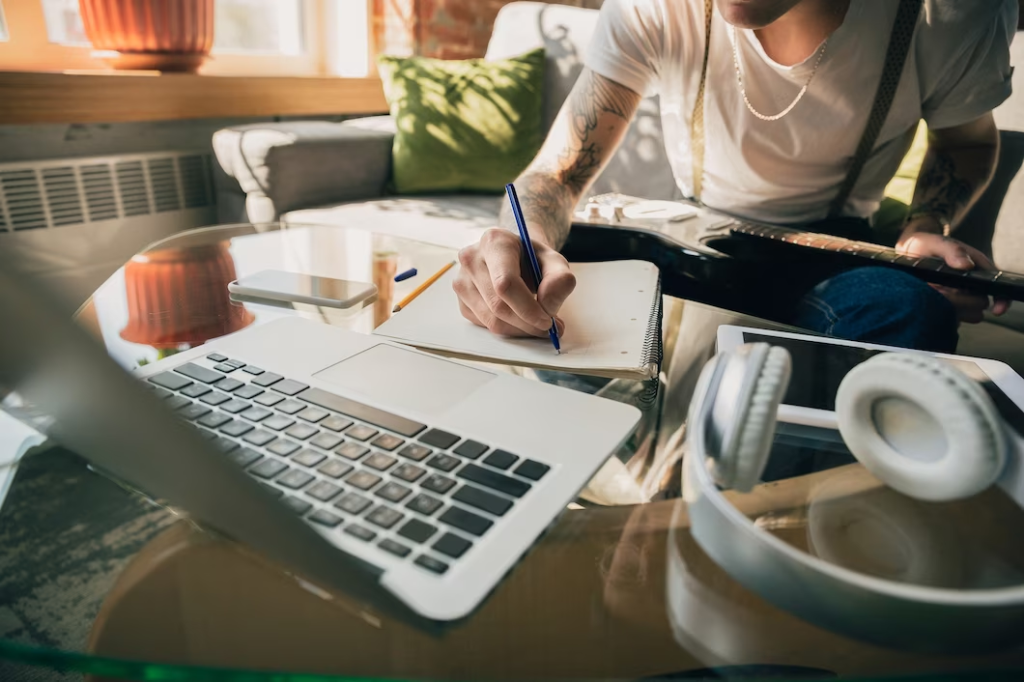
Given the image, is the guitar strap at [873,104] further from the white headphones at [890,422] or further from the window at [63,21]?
the window at [63,21]

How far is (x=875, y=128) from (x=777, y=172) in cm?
17

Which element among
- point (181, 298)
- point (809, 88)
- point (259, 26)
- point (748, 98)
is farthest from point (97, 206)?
point (809, 88)

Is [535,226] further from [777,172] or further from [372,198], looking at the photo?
[372,198]

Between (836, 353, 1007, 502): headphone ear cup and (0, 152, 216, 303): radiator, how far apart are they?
1860 millimetres

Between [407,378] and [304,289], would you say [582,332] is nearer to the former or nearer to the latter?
[407,378]

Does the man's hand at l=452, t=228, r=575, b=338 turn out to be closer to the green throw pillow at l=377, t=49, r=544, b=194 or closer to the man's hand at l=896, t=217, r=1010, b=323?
the man's hand at l=896, t=217, r=1010, b=323

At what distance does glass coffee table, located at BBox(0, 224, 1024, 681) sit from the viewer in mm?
301

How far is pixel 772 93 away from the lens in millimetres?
1159

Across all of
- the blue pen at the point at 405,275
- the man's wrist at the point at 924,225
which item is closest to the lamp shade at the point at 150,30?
the blue pen at the point at 405,275

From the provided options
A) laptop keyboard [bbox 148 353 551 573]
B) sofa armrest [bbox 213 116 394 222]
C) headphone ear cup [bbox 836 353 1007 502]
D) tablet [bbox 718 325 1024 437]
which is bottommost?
sofa armrest [bbox 213 116 394 222]

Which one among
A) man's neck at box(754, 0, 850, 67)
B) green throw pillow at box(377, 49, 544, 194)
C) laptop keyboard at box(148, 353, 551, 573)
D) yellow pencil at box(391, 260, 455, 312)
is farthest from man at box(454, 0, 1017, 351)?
green throw pillow at box(377, 49, 544, 194)

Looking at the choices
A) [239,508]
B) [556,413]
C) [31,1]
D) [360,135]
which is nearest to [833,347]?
[556,413]

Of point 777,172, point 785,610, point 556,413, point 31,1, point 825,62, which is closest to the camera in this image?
point 785,610

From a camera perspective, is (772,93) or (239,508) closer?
(239,508)
